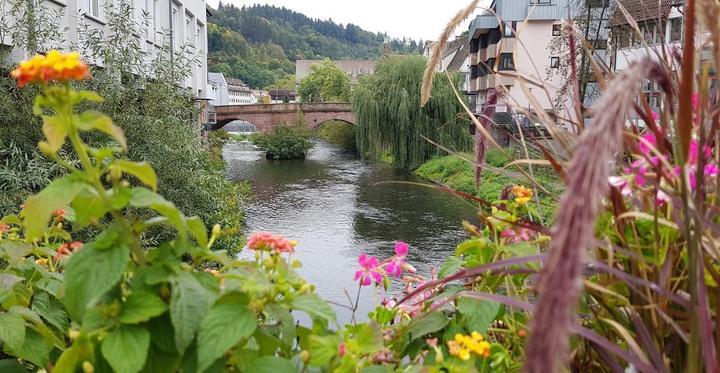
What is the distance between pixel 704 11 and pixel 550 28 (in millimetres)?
28221

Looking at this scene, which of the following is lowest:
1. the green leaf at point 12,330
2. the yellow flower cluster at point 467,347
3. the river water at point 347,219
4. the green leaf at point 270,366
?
the river water at point 347,219

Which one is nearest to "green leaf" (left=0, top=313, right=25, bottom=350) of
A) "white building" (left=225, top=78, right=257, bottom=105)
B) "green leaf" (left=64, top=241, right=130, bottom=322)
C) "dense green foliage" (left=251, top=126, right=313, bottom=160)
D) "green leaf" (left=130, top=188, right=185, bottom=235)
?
"green leaf" (left=64, top=241, right=130, bottom=322)

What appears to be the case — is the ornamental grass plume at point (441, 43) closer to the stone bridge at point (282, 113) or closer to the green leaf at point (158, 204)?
the green leaf at point (158, 204)

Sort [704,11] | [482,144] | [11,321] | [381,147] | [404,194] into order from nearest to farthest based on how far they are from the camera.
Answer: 1. [704,11]
2. [11,321]
3. [482,144]
4. [404,194]
5. [381,147]

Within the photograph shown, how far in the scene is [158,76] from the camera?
23.8 ft

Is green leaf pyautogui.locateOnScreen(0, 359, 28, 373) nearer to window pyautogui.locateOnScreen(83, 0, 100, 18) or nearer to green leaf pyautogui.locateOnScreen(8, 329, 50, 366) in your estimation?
green leaf pyautogui.locateOnScreen(8, 329, 50, 366)

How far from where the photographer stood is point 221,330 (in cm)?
79

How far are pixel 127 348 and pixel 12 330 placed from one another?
1.18ft

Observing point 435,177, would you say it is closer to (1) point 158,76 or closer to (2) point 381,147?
(2) point 381,147

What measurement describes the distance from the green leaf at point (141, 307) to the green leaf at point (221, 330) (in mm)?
65

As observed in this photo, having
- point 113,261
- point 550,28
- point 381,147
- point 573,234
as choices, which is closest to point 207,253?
point 113,261

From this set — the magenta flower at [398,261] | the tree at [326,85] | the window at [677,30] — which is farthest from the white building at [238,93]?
the magenta flower at [398,261]

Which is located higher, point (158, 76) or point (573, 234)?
point (158, 76)

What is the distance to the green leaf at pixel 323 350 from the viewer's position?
851 mm
